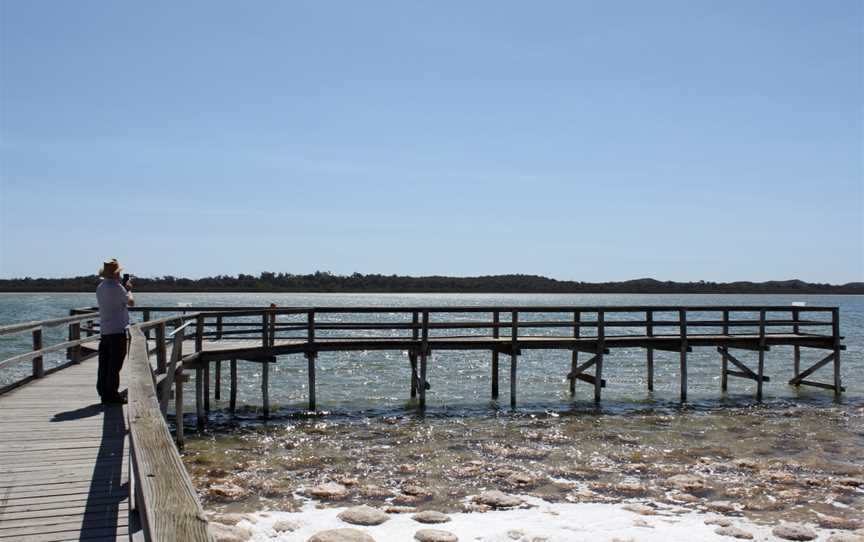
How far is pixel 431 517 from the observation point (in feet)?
32.8

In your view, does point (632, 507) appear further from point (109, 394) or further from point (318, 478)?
point (109, 394)

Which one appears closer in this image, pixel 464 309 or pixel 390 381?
pixel 464 309

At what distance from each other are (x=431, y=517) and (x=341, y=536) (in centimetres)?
146

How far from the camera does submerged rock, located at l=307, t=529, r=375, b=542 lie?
890cm

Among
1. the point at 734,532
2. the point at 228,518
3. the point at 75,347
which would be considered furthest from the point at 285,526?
the point at 75,347

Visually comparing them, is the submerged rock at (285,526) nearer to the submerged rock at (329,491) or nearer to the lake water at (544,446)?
the lake water at (544,446)

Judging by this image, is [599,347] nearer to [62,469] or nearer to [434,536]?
[434,536]

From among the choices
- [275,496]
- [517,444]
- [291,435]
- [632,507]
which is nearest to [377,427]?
[291,435]

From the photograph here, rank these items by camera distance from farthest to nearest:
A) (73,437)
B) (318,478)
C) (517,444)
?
1. (517,444)
2. (318,478)
3. (73,437)

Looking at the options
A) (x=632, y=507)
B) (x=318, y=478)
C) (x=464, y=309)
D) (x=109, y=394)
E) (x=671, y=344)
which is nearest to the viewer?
(x=109, y=394)

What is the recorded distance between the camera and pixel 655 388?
26.0 m

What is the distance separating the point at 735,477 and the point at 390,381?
54.4 feet

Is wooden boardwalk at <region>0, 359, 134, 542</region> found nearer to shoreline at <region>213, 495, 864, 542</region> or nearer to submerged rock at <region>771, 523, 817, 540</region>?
shoreline at <region>213, 495, 864, 542</region>

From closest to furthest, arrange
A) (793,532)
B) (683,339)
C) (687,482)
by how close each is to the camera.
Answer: (793,532) < (687,482) < (683,339)
